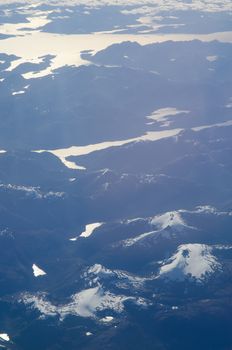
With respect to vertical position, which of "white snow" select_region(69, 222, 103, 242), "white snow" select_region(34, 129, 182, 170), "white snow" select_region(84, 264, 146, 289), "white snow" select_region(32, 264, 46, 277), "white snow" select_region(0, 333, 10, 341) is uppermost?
"white snow" select_region(34, 129, 182, 170)

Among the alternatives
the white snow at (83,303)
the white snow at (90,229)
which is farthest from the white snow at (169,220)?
the white snow at (83,303)

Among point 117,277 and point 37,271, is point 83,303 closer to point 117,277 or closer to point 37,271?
point 117,277

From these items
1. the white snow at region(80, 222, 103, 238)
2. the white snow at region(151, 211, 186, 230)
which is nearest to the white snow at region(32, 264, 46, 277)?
the white snow at region(80, 222, 103, 238)

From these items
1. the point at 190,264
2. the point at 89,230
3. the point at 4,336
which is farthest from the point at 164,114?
the point at 4,336

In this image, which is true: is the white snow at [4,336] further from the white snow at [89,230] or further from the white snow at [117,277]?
the white snow at [89,230]

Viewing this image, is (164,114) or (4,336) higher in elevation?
(164,114)

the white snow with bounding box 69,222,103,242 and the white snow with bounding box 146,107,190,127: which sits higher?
the white snow with bounding box 146,107,190,127

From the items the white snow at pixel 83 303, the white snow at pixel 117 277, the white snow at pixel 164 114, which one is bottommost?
the white snow at pixel 83 303

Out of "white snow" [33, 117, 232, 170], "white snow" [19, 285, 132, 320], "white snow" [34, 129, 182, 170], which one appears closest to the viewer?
"white snow" [19, 285, 132, 320]

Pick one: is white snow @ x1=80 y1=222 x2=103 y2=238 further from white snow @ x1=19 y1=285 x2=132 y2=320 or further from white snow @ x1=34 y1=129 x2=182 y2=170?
white snow @ x1=34 y1=129 x2=182 y2=170
